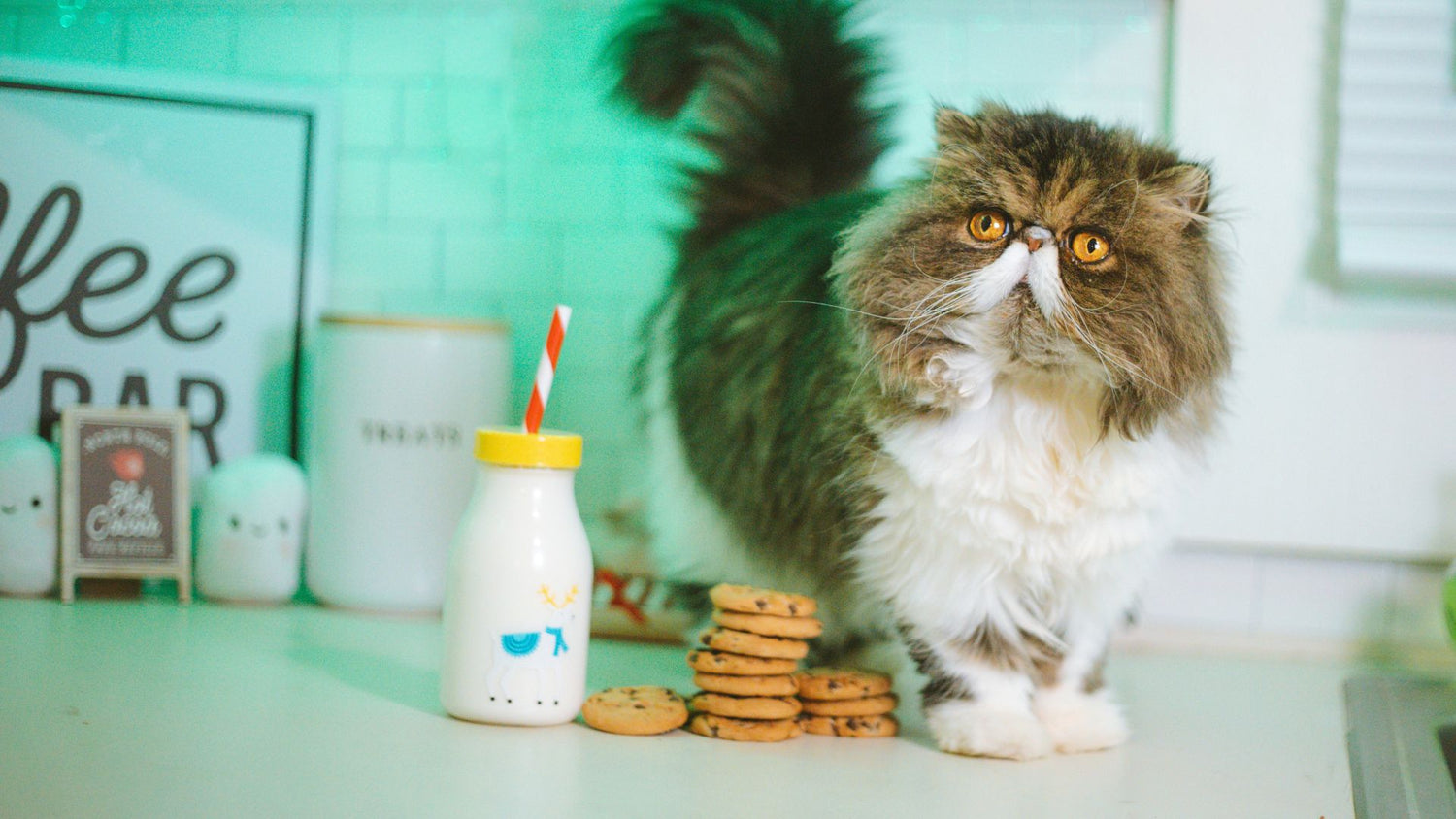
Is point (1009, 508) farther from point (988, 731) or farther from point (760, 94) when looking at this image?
point (760, 94)

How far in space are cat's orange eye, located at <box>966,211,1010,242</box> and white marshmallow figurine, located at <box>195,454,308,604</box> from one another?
38.7 inches

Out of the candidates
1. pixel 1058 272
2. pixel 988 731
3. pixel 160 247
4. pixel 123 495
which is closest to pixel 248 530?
pixel 123 495

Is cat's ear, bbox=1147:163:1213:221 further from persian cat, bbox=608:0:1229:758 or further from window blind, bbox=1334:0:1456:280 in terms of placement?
window blind, bbox=1334:0:1456:280

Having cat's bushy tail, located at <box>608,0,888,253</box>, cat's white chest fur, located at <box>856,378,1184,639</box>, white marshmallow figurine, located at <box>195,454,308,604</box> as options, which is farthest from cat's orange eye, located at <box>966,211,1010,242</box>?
white marshmallow figurine, located at <box>195,454,308,604</box>

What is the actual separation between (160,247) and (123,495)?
0.37 m

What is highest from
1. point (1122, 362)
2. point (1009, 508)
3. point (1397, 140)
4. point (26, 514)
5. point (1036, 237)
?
point (1397, 140)

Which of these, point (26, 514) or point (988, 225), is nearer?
point (988, 225)

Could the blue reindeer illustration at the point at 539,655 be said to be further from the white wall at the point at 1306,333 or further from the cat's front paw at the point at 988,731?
the white wall at the point at 1306,333

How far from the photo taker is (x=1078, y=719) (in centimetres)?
112

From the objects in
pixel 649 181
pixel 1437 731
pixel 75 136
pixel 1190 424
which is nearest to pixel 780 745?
pixel 1190 424

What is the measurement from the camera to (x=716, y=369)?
1394mm

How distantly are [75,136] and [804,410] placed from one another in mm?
1100

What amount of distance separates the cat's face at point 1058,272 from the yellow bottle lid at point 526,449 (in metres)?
0.29

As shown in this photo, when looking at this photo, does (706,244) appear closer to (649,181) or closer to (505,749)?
(649,181)
